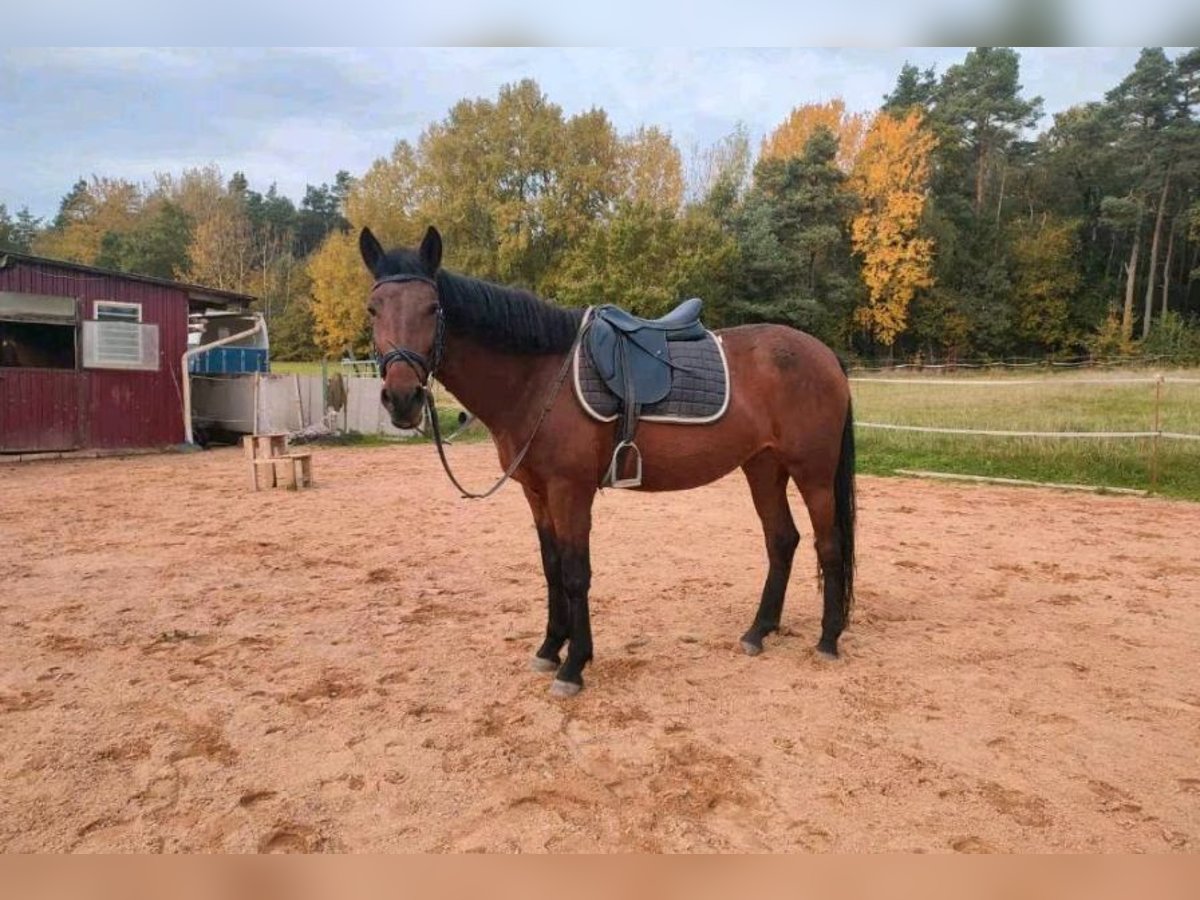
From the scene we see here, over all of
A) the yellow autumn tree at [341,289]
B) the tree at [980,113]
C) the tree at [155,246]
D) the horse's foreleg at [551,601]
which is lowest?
the horse's foreleg at [551,601]

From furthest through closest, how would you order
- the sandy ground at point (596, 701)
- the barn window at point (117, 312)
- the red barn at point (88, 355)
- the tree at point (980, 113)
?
the tree at point (980, 113) → the barn window at point (117, 312) → the red barn at point (88, 355) → the sandy ground at point (596, 701)

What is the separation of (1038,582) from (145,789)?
17.9ft

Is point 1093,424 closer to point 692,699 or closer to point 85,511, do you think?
point 692,699

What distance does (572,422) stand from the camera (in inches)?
128

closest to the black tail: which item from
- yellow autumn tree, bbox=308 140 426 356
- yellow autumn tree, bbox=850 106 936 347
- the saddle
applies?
the saddle

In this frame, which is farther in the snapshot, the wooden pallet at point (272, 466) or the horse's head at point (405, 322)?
the wooden pallet at point (272, 466)

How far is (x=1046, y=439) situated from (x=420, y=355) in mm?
10506

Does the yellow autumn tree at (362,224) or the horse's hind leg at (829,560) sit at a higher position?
the yellow autumn tree at (362,224)

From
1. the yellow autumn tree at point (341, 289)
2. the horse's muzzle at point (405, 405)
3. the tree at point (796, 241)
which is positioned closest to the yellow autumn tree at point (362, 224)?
the yellow autumn tree at point (341, 289)

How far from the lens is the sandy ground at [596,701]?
2.21 m

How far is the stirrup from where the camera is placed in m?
3.38

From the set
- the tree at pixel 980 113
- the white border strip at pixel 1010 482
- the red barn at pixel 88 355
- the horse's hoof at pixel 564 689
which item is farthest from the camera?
the tree at pixel 980 113

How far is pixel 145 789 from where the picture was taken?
2373mm

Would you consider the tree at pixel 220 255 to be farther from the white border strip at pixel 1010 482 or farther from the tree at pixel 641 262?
the white border strip at pixel 1010 482
